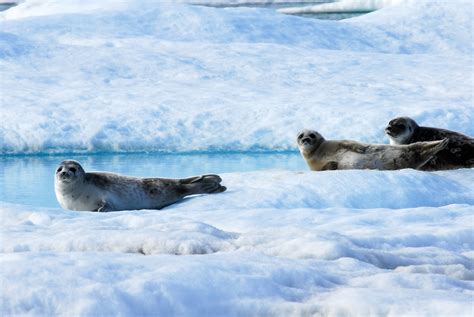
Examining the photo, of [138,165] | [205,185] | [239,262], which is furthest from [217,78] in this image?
[239,262]

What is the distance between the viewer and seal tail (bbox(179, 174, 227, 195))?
18.4ft

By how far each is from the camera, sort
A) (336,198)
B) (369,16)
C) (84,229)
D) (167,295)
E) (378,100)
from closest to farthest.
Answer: (167,295) → (84,229) → (336,198) → (378,100) → (369,16)

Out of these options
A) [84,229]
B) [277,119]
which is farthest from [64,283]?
[277,119]

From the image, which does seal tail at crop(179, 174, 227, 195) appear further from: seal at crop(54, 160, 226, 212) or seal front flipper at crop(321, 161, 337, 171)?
seal front flipper at crop(321, 161, 337, 171)

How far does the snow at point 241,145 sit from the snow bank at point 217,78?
0.03 metres

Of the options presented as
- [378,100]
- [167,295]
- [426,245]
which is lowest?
[378,100]

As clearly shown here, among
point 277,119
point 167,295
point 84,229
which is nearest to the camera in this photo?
point 167,295

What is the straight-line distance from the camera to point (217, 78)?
1149cm

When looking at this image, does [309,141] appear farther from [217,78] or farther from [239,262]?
[217,78]

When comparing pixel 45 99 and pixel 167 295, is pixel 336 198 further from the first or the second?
pixel 45 99

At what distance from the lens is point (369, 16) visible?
17297mm

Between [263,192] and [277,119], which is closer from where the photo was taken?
[263,192]

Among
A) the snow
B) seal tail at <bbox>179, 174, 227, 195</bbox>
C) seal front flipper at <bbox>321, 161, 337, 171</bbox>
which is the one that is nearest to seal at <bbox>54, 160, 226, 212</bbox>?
seal tail at <bbox>179, 174, 227, 195</bbox>

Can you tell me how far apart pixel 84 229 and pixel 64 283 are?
95cm
